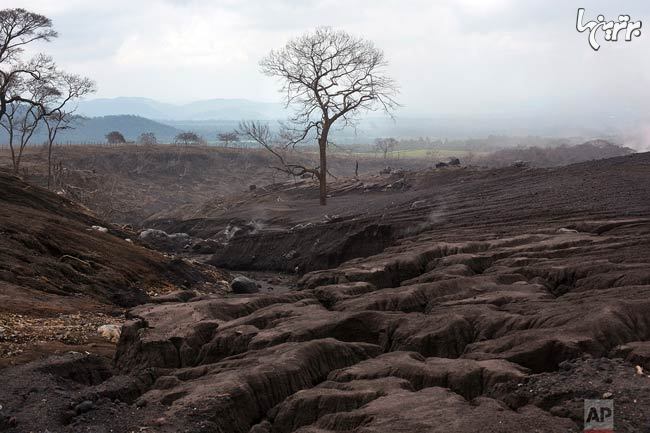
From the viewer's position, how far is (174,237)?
136ft

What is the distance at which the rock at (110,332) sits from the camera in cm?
1393

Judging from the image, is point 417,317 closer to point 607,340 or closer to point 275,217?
point 607,340


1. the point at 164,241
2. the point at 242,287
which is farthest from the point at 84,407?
the point at 164,241

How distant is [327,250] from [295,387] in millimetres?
18649

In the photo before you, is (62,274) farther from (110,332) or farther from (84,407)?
(84,407)

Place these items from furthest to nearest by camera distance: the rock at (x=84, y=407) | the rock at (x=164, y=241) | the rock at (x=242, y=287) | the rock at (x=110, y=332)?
1. the rock at (x=164, y=241)
2. the rock at (x=242, y=287)
3. the rock at (x=110, y=332)
4. the rock at (x=84, y=407)

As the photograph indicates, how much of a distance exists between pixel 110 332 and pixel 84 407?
530 centimetres

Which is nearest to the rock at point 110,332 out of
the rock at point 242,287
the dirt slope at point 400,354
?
the dirt slope at point 400,354

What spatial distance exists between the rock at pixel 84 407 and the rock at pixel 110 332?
494cm

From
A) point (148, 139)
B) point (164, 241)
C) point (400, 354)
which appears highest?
point (148, 139)

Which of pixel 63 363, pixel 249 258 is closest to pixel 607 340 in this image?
pixel 63 363

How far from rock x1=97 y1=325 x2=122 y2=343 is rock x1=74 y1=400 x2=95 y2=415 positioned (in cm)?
494

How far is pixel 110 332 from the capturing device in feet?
46.2

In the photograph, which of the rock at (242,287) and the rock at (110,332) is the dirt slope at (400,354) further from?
the rock at (242,287)
